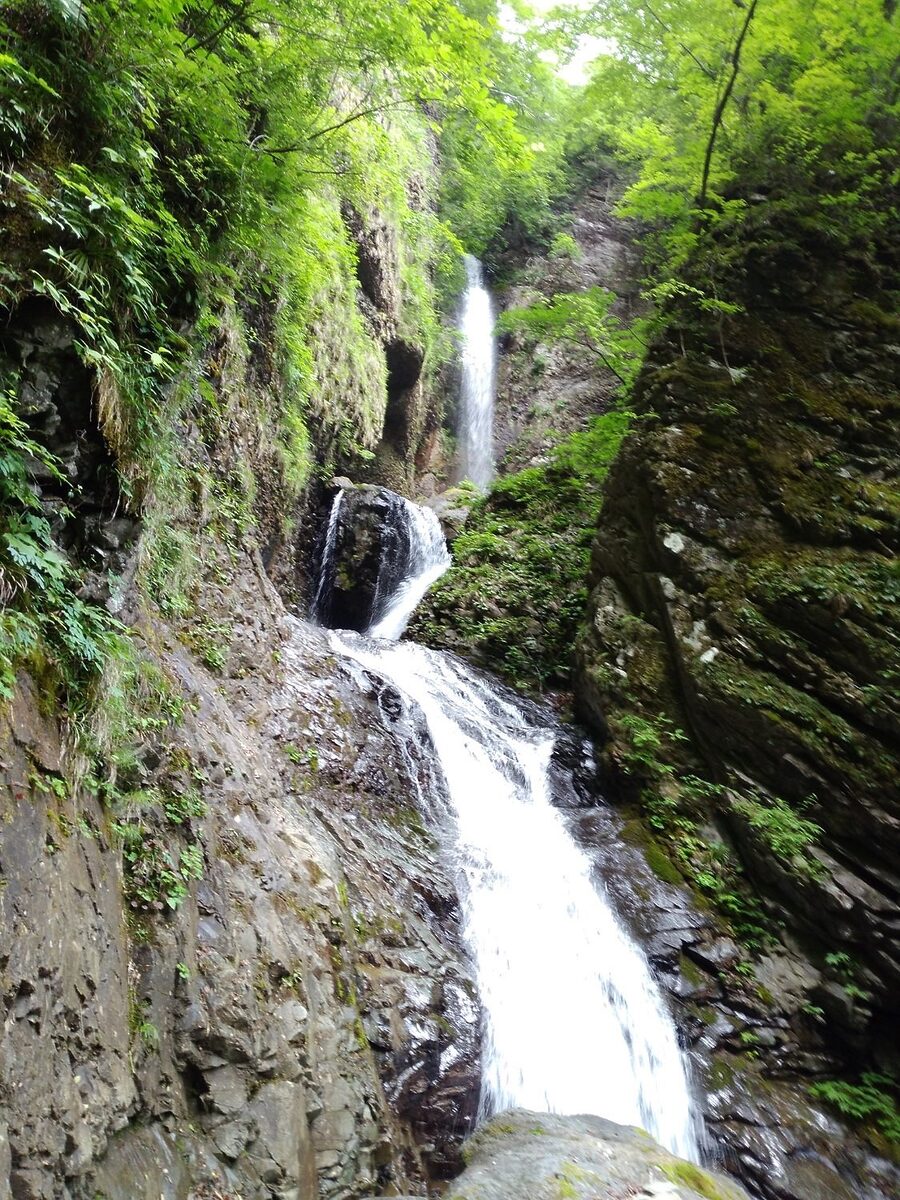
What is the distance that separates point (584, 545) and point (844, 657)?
17.9 feet

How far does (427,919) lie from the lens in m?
5.79

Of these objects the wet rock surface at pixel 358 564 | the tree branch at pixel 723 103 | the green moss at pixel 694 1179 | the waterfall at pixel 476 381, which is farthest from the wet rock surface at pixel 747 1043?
the waterfall at pixel 476 381

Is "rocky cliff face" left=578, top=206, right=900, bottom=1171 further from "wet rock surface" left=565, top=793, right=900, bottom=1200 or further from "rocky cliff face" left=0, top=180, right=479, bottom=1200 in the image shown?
"rocky cliff face" left=0, top=180, right=479, bottom=1200

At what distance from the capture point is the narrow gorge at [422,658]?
319 cm

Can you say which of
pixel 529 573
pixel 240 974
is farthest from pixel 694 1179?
pixel 529 573

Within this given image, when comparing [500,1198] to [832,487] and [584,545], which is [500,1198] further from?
[584,545]

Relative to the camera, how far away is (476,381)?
21031mm

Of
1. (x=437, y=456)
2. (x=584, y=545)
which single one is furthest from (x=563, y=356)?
(x=584, y=545)

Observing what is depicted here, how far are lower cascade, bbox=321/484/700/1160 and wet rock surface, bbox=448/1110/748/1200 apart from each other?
1.03 metres

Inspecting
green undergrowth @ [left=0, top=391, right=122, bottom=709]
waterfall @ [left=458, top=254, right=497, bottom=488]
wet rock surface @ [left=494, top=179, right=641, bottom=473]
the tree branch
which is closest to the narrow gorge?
green undergrowth @ [left=0, top=391, right=122, bottom=709]

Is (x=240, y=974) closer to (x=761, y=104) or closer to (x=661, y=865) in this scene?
(x=661, y=865)

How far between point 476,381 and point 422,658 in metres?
13.5

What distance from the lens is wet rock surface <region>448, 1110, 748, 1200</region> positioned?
3.15 m

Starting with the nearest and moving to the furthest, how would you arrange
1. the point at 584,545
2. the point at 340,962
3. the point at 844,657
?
the point at 340,962
the point at 844,657
the point at 584,545
